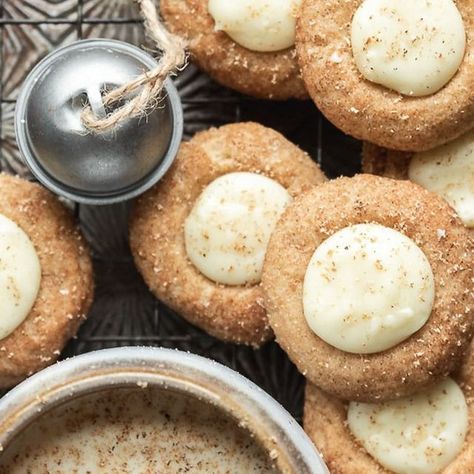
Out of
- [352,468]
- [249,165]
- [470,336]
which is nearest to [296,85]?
[249,165]

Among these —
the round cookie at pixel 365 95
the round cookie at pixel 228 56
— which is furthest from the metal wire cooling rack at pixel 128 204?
the round cookie at pixel 365 95

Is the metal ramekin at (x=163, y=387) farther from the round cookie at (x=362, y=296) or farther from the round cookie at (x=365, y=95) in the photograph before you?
the round cookie at (x=365, y=95)

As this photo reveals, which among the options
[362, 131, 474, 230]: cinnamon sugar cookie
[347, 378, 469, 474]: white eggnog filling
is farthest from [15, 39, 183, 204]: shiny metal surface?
[347, 378, 469, 474]: white eggnog filling

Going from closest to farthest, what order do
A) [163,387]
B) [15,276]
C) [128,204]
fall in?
1. [163,387]
2. [15,276]
3. [128,204]

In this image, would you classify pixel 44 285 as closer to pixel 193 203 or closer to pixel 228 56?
pixel 193 203

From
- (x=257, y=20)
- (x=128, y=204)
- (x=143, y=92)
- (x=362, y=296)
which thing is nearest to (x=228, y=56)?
(x=257, y=20)

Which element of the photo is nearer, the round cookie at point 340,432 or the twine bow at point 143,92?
the twine bow at point 143,92
